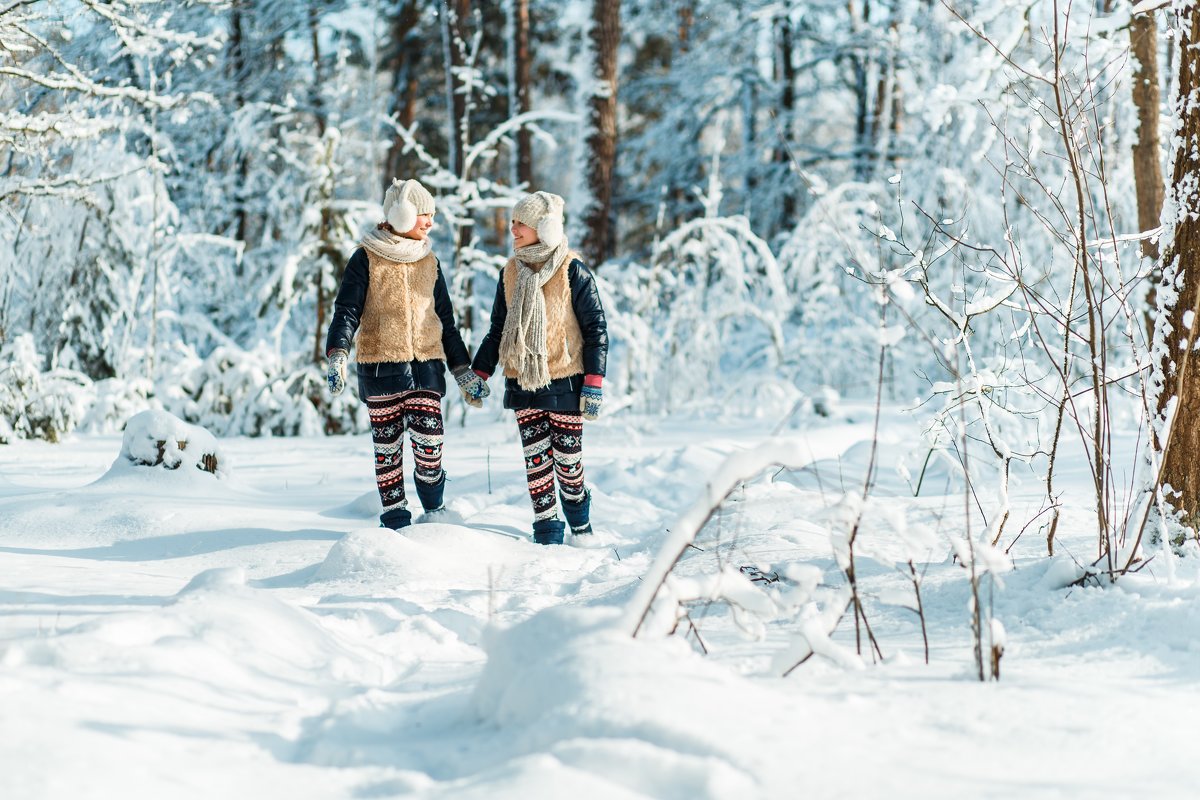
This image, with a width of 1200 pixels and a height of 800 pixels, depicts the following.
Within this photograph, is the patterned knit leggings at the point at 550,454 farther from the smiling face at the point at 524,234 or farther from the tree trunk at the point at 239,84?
the tree trunk at the point at 239,84

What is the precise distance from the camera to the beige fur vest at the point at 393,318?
4.27 m

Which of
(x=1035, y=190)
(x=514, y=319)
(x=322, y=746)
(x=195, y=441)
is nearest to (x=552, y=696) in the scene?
(x=322, y=746)

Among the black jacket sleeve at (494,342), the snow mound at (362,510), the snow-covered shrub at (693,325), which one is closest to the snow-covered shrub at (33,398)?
the snow mound at (362,510)

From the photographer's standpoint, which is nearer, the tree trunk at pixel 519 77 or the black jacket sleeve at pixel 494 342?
the black jacket sleeve at pixel 494 342

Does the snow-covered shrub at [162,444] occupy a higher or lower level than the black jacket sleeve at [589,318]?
lower

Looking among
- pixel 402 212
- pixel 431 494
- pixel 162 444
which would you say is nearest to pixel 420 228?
pixel 402 212

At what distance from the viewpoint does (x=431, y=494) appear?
4535 mm

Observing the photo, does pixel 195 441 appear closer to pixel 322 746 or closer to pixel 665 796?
pixel 322 746

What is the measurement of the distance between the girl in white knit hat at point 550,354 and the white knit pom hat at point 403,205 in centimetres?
45

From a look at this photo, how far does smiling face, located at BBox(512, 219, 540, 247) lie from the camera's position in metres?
4.27

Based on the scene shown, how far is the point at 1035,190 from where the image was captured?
10.8 metres

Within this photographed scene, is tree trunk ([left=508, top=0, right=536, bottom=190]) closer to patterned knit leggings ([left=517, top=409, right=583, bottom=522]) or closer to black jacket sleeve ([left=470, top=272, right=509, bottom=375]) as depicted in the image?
black jacket sleeve ([left=470, top=272, right=509, bottom=375])

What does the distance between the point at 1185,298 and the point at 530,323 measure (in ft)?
8.09

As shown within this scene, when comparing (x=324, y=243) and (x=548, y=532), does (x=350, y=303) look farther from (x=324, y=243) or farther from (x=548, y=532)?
(x=324, y=243)
